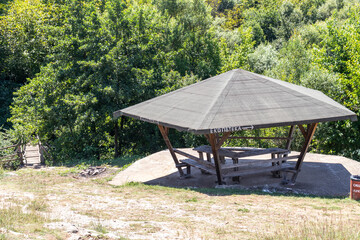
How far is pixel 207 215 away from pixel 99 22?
57.6 ft

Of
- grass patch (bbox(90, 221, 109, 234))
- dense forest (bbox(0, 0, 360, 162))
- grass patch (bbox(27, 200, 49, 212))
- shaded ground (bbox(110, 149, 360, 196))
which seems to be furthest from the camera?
dense forest (bbox(0, 0, 360, 162))

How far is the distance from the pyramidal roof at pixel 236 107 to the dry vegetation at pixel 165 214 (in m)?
2.30

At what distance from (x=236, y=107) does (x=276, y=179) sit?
12.3ft

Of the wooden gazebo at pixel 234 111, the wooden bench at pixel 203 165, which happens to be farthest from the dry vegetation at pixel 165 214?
the wooden gazebo at pixel 234 111

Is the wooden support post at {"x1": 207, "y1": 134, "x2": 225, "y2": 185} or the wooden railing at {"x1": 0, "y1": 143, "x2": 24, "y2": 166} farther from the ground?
the wooden support post at {"x1": 207, "y1": 134, "x2": 225, "y2": 185}

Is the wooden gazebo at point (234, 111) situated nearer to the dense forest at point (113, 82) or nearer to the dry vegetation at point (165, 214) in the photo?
the dry vegetation at point (165, 214)

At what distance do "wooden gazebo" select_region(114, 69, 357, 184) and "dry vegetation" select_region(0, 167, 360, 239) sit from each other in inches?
81.4

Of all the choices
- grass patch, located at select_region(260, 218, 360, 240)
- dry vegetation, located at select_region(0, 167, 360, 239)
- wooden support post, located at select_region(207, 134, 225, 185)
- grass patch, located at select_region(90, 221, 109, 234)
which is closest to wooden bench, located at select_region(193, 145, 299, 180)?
wooden support post, located at select_region(207, 134, 225, 185)

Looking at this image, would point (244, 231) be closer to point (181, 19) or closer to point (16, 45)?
point (181, 19)

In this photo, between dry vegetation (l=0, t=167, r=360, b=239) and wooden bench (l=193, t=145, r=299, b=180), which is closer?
dry vegetation (l=0, t=167, r=360, b=239)

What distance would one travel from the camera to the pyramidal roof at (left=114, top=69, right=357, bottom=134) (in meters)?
11.5

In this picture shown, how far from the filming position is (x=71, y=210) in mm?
8672

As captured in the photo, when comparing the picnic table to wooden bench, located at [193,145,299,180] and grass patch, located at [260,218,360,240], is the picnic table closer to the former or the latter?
wooden bench, located at [193,145,299,180]

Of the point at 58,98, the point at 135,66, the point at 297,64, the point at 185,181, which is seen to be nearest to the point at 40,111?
the point at 58,98
